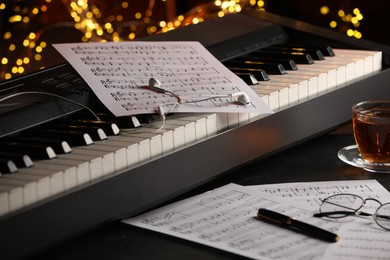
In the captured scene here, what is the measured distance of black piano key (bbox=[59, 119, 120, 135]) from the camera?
1.88 meters

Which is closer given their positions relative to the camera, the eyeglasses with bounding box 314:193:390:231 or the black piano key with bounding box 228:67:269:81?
the eyeglasses with bounding box 314:193:390:231

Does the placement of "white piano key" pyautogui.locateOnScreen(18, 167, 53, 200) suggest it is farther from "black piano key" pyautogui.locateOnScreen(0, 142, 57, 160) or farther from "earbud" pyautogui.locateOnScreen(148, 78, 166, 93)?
"earbud" pyautogui.locateOnScreen(148, 78, 166, 93)

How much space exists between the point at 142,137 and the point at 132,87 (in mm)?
241

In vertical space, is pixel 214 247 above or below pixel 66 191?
below

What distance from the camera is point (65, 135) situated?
1.85m

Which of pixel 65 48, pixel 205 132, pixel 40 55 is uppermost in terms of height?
pixel 65 48

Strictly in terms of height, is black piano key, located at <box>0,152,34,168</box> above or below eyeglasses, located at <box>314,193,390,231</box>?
above

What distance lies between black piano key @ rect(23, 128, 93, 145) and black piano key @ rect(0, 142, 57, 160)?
77 millimetres

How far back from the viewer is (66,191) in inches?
65.0

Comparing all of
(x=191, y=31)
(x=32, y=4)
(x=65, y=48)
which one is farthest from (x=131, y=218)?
(x=32, y=4)

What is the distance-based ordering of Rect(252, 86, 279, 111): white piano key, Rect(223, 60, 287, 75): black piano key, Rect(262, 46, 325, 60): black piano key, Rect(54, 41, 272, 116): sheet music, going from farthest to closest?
Rect(262, 46, 325, 60): black piano key, Rect(223, 60, 287, 75): black piano key, Rect(252, 86, 279, 111): white piano key, Rect(54, 41, 272, 116): sheet music

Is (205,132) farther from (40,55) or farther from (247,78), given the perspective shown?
(40,55)

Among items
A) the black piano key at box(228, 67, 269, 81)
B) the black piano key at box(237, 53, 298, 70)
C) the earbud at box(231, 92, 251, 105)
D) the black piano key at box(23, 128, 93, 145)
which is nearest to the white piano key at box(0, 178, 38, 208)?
the black piano key at box(23, 128, 93, 145)

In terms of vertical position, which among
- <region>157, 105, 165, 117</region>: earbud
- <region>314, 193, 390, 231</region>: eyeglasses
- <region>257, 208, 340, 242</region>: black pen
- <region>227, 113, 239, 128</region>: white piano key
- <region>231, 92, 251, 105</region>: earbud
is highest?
<region>157, 105, 165, 117</region>: earbud
